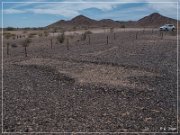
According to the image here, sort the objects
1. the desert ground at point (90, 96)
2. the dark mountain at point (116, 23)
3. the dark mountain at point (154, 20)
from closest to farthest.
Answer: the desert ground at point (90, 96) → the dark mountain at point (116, 23) → the dark mountain at point (154, 20)

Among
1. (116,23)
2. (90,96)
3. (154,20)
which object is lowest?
(90,96)

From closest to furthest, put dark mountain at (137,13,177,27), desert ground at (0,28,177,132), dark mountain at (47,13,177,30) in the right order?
desert ground at (0,28,177,132) < dark mountain at (47,13,177,30) < dark mountain at (137,13,177,27)

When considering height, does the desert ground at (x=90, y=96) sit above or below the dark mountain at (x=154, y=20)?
below

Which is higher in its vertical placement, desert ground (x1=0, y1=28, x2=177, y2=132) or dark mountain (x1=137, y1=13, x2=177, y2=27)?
dark mountain (x1=137, y1=13, x2=177, y2=27)

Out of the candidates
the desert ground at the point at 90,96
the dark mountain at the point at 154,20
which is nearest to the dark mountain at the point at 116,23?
the dark mountain at the point at 154,20

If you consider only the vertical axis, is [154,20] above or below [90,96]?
Result: above

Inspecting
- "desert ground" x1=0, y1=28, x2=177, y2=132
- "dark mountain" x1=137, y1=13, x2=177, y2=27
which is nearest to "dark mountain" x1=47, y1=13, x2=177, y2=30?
"dark mountain" x1=137, y1=13, x2=177, y2=27

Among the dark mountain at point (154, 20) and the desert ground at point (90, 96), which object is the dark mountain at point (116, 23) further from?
the desert ground at point (90, 96)

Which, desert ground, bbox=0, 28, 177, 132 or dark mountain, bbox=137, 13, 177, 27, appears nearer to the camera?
desert ground, bbox=0, 28, 177, 132

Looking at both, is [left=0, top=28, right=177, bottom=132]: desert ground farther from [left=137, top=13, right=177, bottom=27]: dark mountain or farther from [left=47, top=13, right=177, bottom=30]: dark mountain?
[left=137, top=13, right=177, bottom=27]: dark mountain

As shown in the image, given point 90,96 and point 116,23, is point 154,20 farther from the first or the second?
point 90,96

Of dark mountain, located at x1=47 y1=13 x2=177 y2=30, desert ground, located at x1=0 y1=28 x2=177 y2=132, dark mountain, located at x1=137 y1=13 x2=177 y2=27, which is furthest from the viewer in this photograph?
dark mountain, located at x1=137 y1=13 x2=177 y2=27

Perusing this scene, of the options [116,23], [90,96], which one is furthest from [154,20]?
[90,96]

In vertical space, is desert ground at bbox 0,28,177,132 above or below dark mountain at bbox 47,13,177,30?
below
